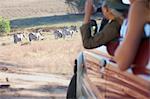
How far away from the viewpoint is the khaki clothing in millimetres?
3711

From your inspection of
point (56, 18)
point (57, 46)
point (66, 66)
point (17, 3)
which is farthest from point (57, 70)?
point (17, 3)

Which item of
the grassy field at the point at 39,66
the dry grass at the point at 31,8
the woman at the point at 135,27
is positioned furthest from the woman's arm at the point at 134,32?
the dry grass at the point at 31,8

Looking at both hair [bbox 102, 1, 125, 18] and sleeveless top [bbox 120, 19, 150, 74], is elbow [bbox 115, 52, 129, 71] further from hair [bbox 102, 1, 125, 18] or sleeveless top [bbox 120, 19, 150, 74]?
hair [bbox 102, 1, 125, 18]

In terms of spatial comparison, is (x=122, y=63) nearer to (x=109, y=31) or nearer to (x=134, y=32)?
(x=134, y=32)

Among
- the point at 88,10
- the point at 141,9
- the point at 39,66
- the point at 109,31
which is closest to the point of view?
the point at 141,9

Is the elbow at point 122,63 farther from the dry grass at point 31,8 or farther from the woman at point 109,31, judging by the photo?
the dry grass at point 31,8

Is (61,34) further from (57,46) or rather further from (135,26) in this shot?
(135,26)

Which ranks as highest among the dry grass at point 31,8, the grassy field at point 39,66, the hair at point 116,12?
the hair at point 116,12

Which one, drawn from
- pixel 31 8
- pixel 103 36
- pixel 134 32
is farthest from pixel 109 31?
pixel 31 8

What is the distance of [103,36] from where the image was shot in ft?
12.6

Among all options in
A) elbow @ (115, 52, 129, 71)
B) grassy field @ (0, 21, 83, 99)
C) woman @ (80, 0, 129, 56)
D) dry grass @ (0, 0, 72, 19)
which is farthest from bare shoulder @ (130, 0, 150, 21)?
dry grass @ (0, 0, 72, 19)

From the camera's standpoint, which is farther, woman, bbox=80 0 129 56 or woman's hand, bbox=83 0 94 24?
woman's hand, bbox=83 0 94 24

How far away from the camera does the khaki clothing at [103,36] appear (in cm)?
371

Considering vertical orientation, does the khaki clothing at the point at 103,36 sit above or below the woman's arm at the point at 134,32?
below
